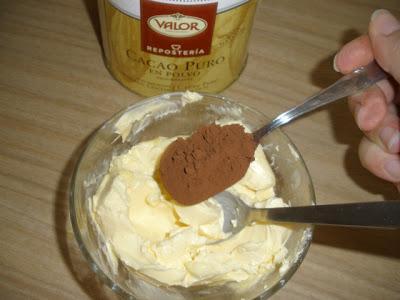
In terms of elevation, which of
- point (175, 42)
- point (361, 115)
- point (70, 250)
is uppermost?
point (175, 42)

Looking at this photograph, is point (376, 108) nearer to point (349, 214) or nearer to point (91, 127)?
point (349, 214)

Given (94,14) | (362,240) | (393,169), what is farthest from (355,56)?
(94,14)

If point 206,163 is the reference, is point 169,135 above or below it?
below

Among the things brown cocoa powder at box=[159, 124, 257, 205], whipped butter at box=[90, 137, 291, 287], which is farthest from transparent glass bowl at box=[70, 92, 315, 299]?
brown cocoa powder at box=[159, 124, 257, 205]

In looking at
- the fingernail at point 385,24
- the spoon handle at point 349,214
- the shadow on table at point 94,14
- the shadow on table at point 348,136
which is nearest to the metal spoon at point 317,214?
the spoon handle at point 349,214

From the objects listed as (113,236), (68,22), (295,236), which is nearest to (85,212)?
(113,236)

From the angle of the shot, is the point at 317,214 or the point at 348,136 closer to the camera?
the point at 317,214

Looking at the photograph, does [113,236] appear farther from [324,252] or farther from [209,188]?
[324,252]
